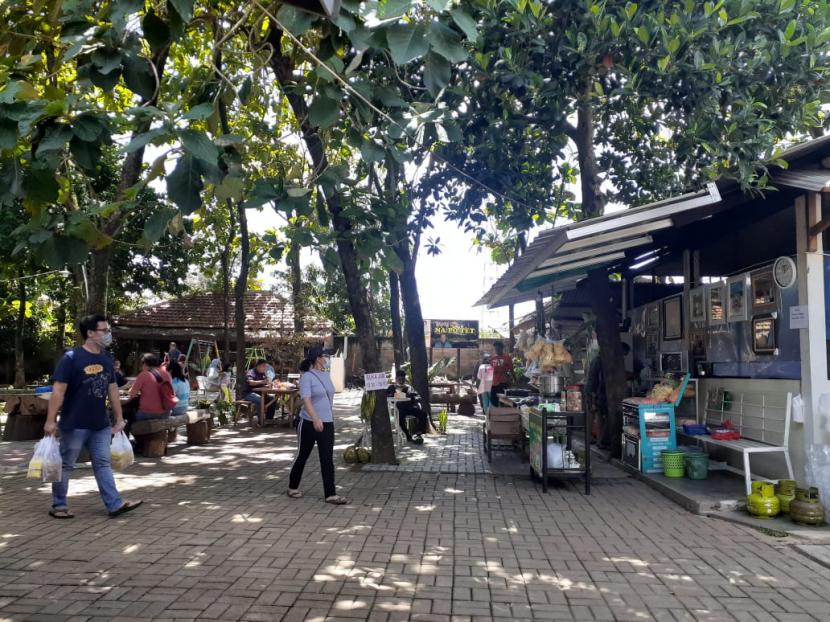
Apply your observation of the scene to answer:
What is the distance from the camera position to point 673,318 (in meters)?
9.58

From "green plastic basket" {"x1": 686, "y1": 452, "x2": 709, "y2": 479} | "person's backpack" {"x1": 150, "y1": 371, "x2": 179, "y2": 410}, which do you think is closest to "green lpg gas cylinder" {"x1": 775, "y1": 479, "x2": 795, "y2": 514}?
"green plastic basket" {"x1": 686, "y1": 452, "x2": 709, "y2": 479}

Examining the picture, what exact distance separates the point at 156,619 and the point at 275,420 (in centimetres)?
1059

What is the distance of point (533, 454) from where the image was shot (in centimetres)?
809

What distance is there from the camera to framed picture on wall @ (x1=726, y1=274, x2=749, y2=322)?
7507 mm

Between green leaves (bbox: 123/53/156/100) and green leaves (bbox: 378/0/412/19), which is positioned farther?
green leaves (bbox: 123/53/156/100)

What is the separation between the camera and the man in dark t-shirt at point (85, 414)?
597 cm

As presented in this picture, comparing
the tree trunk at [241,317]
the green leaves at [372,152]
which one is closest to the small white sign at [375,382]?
the green leaves at [372,152]

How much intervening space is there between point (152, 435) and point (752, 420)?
27.4 feet

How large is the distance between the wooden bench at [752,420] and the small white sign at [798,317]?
70cm

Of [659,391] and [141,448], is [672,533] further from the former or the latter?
[141,448]

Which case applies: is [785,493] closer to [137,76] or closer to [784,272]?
[784,272]

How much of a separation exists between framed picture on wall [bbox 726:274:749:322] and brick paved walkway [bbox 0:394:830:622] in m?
2.33

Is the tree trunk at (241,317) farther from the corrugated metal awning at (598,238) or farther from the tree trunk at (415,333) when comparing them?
the corrugated metal awning at (598,238)

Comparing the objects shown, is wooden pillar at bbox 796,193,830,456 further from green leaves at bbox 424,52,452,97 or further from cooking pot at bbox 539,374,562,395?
green leaves at bbox 424,52,452,97
